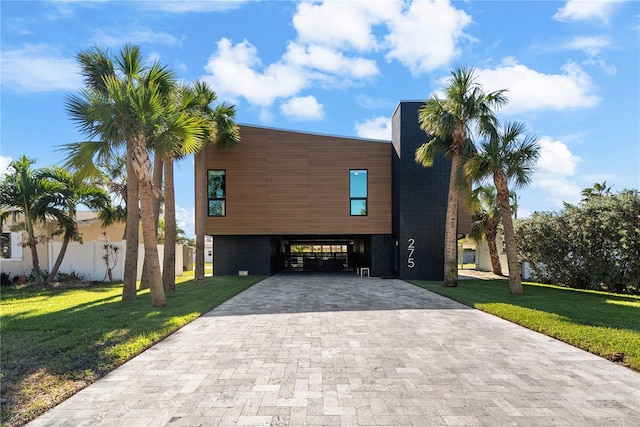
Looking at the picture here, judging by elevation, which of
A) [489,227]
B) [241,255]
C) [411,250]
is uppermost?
[489,227]

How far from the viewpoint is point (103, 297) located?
10117 mm

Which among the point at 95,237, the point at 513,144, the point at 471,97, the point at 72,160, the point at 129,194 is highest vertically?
the point at 471,97

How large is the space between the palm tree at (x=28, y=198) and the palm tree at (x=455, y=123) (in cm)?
1467

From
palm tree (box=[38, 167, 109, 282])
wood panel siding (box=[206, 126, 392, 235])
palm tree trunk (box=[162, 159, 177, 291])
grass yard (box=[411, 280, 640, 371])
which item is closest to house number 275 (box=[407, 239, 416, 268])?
wood panel siding (box=[206, 126, 392, 235])

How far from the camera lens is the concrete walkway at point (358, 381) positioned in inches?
126

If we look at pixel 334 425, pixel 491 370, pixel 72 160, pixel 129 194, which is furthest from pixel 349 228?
pixel 334 425

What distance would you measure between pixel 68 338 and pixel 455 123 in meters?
12.7

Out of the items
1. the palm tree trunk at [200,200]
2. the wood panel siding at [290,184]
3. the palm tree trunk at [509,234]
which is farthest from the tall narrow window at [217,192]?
the palm tree trunk at [509,234]

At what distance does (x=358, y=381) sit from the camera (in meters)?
3.99

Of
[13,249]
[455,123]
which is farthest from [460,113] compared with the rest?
[13,249]

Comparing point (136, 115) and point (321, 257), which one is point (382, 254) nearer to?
point (321, 257)

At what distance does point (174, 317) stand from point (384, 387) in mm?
5081

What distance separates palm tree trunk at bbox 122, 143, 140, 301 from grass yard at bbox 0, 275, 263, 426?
1.33 ft

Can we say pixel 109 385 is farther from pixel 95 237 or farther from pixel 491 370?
pixel 95 237
